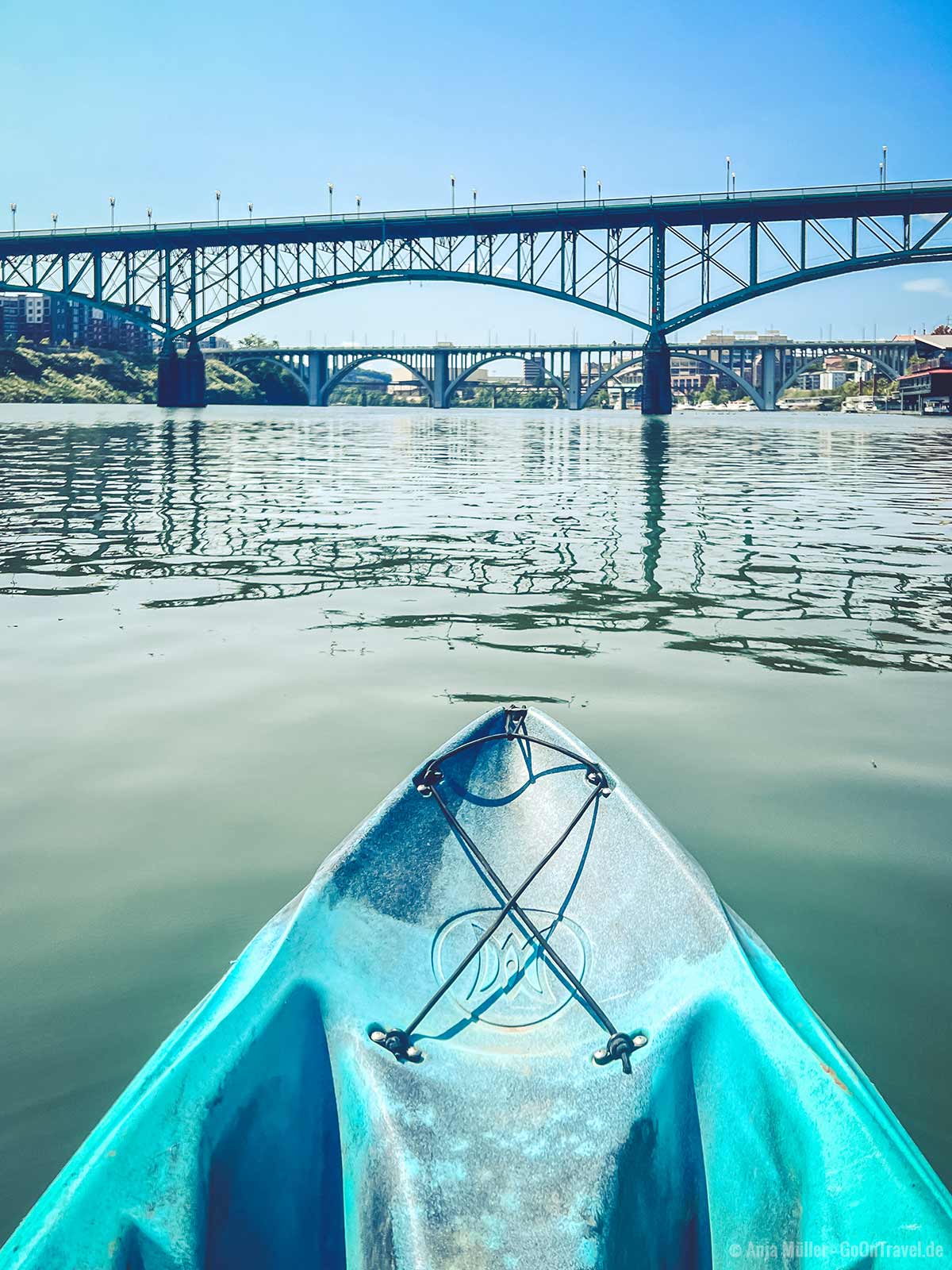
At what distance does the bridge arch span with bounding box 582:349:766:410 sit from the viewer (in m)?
82.8

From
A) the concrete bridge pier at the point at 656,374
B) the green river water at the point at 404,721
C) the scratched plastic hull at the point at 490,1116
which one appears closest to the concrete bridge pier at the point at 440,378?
the concrete bridge pier at the point at 656,374

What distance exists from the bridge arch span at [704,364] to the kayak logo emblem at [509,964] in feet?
260

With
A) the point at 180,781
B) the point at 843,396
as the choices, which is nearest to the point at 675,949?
the point at 180,781

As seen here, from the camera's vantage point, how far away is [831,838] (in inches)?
189

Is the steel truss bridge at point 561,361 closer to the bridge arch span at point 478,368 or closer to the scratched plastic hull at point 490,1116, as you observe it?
the bridge arch span at point 478,368

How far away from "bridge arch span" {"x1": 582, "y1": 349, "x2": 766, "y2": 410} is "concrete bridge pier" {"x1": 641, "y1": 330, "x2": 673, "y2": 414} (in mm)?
12810

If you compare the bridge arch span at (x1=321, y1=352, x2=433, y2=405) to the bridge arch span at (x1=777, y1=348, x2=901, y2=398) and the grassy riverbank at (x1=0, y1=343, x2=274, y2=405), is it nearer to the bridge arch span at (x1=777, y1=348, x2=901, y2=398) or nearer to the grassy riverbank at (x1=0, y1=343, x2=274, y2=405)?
the grassy riverbank at (x1=0, y1=343, x2=274, y2=405)

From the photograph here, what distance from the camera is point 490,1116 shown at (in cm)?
281

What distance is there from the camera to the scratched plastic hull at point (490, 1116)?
7.41 feet

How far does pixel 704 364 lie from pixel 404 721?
8242 centimetres

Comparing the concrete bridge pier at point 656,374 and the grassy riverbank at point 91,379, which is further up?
the grassy riverbank at point 91,379

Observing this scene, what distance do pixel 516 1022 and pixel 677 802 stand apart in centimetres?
222

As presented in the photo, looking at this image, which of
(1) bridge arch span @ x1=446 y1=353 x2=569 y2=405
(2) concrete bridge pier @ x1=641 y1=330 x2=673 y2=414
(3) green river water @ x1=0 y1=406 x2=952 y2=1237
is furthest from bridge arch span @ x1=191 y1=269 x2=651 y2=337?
(3) green river water @ x1=0 y1=406 x2=952 y2=1237

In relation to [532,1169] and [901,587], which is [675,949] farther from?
[901,587]
